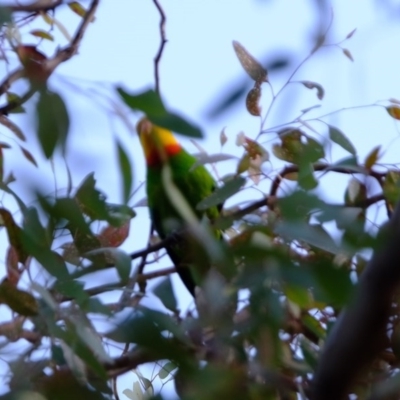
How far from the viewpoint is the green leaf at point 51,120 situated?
0.65m

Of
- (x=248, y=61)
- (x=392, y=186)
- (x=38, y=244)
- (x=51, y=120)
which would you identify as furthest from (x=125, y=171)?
(x=392, y=186)

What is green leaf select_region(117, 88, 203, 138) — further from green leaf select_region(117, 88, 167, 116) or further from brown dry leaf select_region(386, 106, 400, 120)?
brown dry leaf select_region(386, 106, 400, 120)

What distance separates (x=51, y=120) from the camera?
2.15ft

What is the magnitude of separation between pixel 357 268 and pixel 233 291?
36 centimetres

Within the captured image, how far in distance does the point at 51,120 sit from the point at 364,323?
0.95ft

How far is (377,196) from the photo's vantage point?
1.12 meters

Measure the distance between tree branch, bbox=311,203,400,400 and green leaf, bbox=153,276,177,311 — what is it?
0.32 m

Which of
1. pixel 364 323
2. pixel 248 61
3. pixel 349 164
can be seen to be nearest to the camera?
pixel 364 323

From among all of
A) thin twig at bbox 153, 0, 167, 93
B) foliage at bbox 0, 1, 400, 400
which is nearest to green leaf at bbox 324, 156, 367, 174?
foliage at bbox 0, 1, 400, 400

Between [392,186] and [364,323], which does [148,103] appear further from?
[392,186]

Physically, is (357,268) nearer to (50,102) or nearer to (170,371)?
(170,371)

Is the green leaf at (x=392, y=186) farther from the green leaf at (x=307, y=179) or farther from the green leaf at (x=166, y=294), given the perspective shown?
the green leaf at (x=166, y=294)

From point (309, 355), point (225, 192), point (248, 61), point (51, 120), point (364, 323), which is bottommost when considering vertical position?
point (364, 323)

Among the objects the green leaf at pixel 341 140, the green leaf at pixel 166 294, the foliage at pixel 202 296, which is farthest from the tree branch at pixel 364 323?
the green leaf at pixel 341 140
